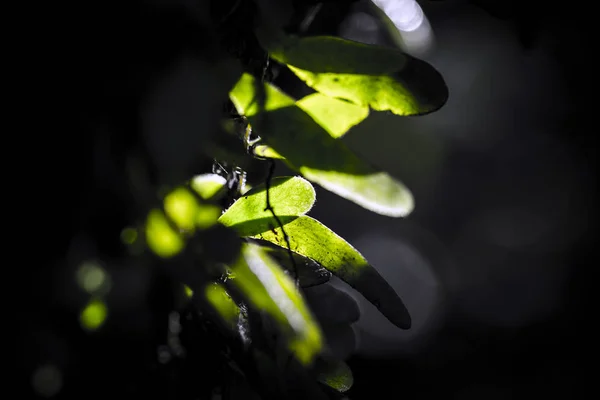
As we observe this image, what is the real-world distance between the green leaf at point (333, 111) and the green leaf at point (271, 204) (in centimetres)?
5

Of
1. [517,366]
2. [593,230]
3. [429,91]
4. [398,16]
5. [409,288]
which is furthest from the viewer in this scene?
[409,288]

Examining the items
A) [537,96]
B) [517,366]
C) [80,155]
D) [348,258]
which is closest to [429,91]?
[348,258]

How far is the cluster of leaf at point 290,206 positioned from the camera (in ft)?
1.14

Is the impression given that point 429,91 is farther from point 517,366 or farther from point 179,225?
point 517,366

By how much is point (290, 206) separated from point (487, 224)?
5.06m

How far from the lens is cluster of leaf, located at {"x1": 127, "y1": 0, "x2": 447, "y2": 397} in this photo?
0.35 metres

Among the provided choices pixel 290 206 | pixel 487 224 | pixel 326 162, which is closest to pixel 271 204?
pixel 290 206

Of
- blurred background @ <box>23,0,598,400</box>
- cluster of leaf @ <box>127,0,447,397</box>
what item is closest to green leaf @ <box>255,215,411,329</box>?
cluster of leaf @ <box>127,0,447,397</box>

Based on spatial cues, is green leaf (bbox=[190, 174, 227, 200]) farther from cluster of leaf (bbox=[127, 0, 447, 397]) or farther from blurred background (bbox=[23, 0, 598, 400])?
blurred background (bbox=[23, 0, 598, 400])

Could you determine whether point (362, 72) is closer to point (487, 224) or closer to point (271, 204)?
point (271, 204)

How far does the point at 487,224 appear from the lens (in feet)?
17.0

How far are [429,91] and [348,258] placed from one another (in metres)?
0.15

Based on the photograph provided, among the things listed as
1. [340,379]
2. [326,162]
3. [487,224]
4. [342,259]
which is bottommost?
[487,224]

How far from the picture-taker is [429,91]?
0.43 metres
